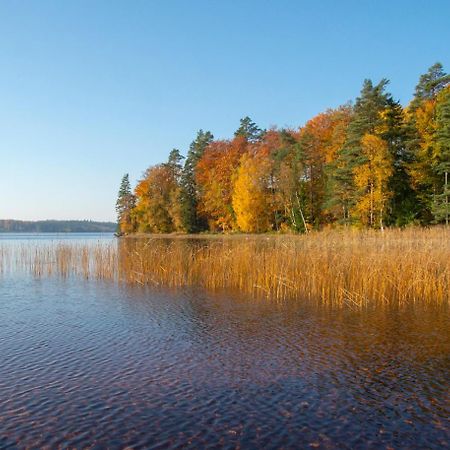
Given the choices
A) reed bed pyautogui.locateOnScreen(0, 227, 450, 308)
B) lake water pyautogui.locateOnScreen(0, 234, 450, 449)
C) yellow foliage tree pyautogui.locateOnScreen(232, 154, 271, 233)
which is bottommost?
lake water pyautogui.locateOnScreen(0, 234, 450, 449)

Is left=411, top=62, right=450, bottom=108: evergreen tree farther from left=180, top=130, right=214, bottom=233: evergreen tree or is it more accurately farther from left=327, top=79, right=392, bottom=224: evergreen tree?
left=180, top=130, right=214, bottom=233: evergreen tree

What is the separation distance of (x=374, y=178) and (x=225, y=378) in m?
26.6

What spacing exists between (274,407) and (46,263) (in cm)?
1522

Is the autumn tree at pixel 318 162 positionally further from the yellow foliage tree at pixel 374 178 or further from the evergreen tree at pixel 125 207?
the evergreen tree at pixel 125 207

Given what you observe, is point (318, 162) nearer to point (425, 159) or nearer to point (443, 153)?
point (425, 159)

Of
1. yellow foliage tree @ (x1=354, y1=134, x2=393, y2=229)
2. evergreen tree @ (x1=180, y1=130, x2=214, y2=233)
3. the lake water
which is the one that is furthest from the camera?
evergreen tree @ (x1=180, y1=130, x2=214, y2=233)

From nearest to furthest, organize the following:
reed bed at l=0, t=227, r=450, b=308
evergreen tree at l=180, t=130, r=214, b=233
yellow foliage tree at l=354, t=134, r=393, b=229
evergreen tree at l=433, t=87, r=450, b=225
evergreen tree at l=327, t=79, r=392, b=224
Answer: reed bed at l=0, t=227, r=450, b=308, evergreen tree at l=433, t=87, r=450, b=225, yellow foliage tree at l=354, t=134, r=393, b=229, evergreen tree at l=327, t=79, r=392, b=224, evergreen tree at l=180, t=130, r=214, b=233

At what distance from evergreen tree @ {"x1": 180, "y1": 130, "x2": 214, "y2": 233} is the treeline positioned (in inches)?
5.0

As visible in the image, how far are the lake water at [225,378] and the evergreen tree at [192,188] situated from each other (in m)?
42.1

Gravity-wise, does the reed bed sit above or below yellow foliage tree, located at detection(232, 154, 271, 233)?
Result: below

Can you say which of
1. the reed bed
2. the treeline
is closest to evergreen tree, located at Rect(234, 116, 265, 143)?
the treeline

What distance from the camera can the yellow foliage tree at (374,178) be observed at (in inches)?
1141

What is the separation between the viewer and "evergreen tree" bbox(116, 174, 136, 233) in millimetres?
64875

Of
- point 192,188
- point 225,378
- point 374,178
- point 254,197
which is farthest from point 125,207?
point 225,378
